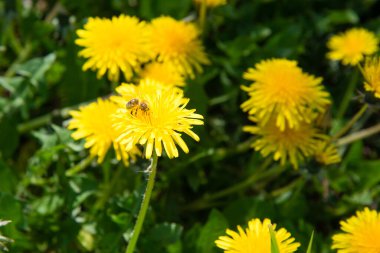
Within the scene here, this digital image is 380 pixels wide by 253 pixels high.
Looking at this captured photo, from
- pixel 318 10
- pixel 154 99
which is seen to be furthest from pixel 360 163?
pixel 154 99

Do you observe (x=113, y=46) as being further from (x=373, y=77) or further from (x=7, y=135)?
(x=373, y=77)

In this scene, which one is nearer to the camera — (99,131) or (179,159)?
(99,131)

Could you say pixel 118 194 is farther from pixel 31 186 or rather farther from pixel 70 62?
pixel 70 62

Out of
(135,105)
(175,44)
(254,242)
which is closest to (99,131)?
(135,105)

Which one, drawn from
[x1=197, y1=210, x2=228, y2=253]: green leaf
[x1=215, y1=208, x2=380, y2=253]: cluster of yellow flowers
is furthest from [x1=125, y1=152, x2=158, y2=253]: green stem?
[x1=197, y1=210, x2=228, y2=253]: green leaf

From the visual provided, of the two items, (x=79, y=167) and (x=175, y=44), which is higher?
(x=175, y=44)

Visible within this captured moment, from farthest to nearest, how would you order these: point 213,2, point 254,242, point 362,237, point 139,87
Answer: point 213,2 < point 139,87 < point 362,237 < point 254,242

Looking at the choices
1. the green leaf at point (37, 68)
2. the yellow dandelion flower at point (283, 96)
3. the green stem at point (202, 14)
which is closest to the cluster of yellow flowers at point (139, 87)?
the green stem at point (202, 14)
